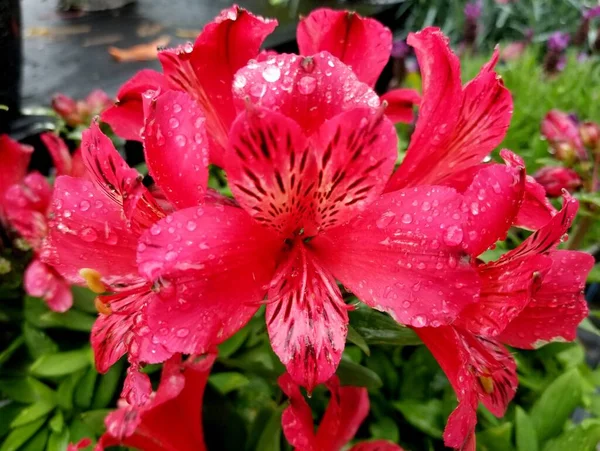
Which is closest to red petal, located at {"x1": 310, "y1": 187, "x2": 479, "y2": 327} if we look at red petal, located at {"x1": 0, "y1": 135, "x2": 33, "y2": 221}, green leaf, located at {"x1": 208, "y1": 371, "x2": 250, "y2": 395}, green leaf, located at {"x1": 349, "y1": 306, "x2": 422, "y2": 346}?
green leaf, located at {"x1": 349, "y1": 306, "x2": 422, "y2": 346}

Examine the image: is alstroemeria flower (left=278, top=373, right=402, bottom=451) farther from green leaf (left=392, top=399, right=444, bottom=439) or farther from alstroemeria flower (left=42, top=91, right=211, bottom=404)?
green leaf (left=392, top=399, right=444, bottom=439)

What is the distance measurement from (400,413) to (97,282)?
0.62m

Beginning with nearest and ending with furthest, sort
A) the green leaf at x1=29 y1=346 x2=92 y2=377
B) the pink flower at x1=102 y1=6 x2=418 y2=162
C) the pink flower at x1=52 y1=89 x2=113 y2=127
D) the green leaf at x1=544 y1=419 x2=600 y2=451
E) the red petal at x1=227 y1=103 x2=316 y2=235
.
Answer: the red petal at x1=227 y1=103 x2=316 y2=235
the pink flower at x1=102 y1=6 x2=418 y2=162
the green leaf at x1=544 y1=419 x2=600 y2=451
the green leaf at x1=29 y1=346 x2=92 y2=377
the pink flower at x1=52 y1=89 x2=113 y2=127

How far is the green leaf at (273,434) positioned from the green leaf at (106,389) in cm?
32

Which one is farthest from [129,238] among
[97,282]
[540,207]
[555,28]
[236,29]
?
[555,28]

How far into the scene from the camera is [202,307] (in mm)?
370

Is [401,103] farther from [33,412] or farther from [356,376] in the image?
[33,412]

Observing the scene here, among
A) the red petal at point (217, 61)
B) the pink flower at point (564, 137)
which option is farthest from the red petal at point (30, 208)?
the pink flower at point (564, 137)

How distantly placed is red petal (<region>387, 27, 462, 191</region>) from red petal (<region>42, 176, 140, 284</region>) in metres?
0.23

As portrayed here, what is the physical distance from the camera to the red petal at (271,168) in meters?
0.34

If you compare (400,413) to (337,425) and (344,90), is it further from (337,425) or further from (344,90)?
(344,90)

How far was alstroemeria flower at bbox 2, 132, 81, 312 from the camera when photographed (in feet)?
2.67

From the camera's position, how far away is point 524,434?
0.75 meters

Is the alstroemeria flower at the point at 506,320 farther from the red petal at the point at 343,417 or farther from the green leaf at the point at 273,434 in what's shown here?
the green leaf at the point at 273,434
